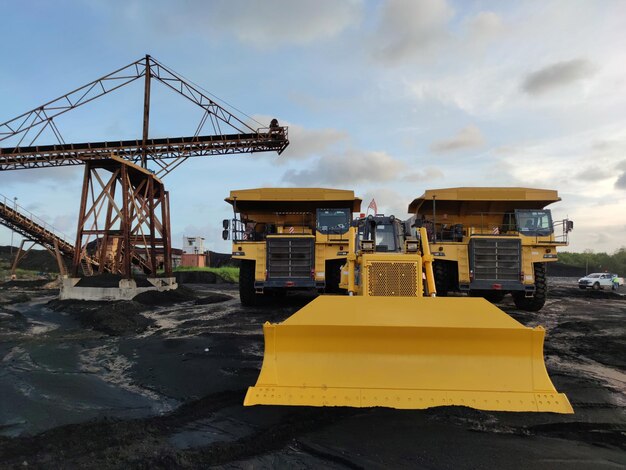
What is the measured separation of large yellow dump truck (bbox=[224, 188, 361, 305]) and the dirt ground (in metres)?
5.52

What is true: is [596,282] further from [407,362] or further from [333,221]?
[407,362]

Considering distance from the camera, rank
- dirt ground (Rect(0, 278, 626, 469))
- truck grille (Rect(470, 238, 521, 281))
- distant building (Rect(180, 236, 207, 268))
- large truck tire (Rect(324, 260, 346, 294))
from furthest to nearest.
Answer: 1. distant building (Rect(180, 236, 207, 268))
2. large truck tire (Rect(324, 260, 346, 294))
3. truck grille (Rect(470, 238, 521, 281))
4. dirt ground (Rect(0, 278, 626, 469))

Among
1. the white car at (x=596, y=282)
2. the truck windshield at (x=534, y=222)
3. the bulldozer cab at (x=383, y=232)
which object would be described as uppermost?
the truck windshield at (x=534, y=222)

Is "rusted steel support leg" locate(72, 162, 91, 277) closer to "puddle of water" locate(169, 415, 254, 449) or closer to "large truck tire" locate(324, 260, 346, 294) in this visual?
"large truck tire" locate(324, 260, 346, 294)

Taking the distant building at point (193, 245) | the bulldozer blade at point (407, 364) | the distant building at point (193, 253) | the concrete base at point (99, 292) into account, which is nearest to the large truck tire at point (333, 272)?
the concrete base at point (99, 292)

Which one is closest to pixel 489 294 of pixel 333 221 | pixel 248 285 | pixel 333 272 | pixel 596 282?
pixel 333 272

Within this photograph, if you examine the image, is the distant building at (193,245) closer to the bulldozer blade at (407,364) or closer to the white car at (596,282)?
the white car at (596,282)

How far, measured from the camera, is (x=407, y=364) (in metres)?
4.06

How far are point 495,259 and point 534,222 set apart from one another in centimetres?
174

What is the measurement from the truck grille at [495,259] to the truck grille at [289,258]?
4714 mm

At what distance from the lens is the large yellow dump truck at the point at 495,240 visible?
12047 millimetres

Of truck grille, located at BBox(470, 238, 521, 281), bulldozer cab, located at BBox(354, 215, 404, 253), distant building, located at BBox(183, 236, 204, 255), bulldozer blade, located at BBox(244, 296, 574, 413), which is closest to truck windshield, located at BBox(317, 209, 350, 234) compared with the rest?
truck grille, located at BBox(470, 238, 521, 281)

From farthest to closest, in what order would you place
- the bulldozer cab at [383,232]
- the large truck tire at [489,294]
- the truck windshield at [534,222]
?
1. the large truck tire at [489,294]
2. the truck windshield at [534,222]
3. the bulldozer cab at [383,232]

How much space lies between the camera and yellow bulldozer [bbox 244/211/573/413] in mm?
3834
